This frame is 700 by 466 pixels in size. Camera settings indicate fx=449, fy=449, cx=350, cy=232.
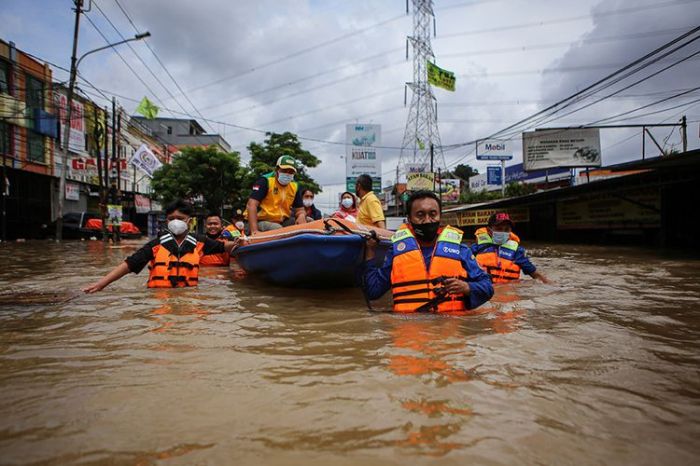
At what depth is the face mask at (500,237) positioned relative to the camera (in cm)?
588

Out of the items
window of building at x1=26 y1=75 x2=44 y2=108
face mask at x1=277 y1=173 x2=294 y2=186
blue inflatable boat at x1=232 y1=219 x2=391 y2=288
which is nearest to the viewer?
blue inflatable boat at x1=232 y1=219 x2=391 y2=288

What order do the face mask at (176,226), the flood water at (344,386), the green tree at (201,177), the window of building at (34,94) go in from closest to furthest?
1. the flood water at (344,386)
2. the face mask at (176,226)
3. the window of building at (34,94)
4. the green tree at (201,177)

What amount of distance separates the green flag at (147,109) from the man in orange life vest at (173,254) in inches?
778

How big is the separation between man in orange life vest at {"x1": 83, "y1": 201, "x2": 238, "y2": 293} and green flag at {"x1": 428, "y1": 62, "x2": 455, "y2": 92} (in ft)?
91.1

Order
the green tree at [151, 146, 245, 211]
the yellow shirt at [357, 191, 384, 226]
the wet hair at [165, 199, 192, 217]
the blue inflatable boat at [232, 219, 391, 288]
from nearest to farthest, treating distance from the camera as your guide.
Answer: the blue inflatable boat at [232, 219, 391, 288], the wet hair at [165, 199, 192, 217], the yellow shirt at [357, 191, 384, 226], the green tree at [151, 146, 245, 211]

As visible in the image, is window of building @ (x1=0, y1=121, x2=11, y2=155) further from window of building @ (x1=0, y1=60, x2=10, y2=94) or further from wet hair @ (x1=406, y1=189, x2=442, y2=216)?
wet hair @ (x1=406, y1=189, x2=442, y2=216)

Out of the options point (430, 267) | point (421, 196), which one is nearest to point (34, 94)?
point (421, 196)

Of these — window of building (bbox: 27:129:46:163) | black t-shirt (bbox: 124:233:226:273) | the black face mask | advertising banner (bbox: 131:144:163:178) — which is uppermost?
window of building (bbox: 27:129:46:163)

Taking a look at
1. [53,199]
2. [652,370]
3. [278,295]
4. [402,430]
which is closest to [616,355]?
[652,370]

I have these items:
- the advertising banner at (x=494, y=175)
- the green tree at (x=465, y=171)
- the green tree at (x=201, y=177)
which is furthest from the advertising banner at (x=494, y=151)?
the green tree at (x=465, y=171)

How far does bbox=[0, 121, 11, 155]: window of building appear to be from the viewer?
19.2 meters

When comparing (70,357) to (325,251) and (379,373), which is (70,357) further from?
(325,251)

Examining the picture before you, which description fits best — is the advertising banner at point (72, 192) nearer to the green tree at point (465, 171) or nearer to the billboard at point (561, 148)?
the billboard at point (561, 148)

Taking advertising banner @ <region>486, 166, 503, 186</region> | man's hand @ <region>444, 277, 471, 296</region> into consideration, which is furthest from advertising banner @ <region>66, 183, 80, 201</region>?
advertising banner @ <region>486, 166, 503, 186</region>
